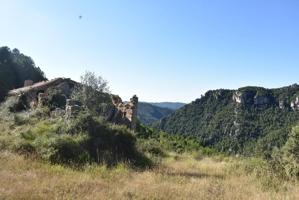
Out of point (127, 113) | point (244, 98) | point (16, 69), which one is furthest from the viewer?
point (244, 98)

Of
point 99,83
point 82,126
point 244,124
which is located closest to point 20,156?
point 82,126

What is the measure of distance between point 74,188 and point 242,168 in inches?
312

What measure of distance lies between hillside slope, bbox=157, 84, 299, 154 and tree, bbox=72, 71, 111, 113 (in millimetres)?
104495

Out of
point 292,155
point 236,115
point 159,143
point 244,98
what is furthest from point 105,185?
point 244,98

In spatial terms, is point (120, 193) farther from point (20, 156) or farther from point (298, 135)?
point (298, 135)

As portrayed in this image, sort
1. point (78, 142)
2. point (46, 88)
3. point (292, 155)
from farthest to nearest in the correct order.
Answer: point (46, 88), point (292, 155), point (78, 142)

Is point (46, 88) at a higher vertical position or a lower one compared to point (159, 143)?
higher

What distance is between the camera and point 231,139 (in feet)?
462

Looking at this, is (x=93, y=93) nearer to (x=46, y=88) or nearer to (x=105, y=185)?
(x=46, y=88)

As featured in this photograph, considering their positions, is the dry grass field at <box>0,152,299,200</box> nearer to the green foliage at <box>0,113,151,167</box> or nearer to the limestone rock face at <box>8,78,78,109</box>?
the green foliage at <box>0,113,151,167</box>

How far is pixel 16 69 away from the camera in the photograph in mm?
55781

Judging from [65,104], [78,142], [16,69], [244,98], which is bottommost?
[78,142]

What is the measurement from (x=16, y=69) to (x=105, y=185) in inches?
1974

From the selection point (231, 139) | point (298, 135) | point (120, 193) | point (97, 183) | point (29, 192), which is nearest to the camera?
point (29, 192)
